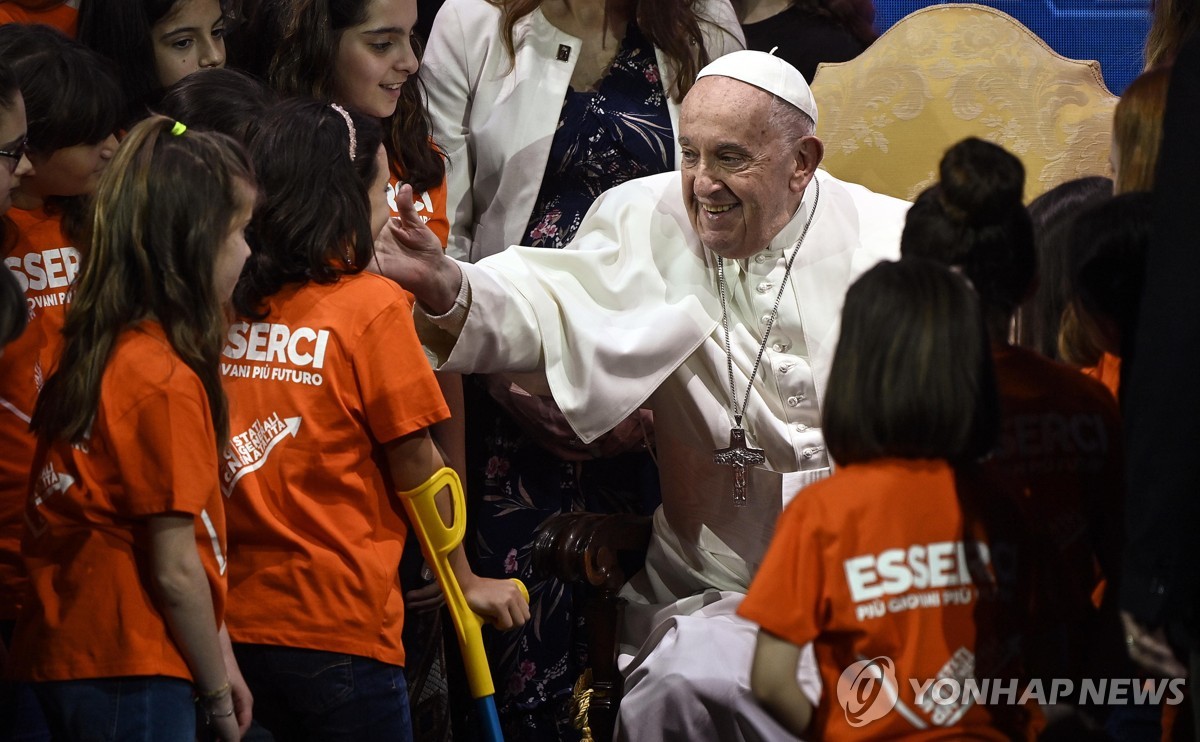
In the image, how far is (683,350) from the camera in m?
3.05

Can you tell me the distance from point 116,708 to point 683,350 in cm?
138

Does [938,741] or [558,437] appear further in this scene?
[558,437]

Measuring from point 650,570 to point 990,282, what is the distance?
1507 mm

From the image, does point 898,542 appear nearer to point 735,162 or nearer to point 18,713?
point 735,162

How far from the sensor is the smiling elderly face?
2.88 m

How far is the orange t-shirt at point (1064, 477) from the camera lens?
5.62 feet

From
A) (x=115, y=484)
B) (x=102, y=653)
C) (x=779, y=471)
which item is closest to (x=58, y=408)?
(x=115, y=484)

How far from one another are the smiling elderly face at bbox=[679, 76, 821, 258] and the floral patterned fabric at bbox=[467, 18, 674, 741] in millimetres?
477

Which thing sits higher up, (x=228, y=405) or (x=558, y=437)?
(x=228, y=405)

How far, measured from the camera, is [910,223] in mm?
1777

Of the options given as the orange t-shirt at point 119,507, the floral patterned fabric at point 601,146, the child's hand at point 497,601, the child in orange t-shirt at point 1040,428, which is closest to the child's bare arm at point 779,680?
the child in orange t-shirt at point 1040,428

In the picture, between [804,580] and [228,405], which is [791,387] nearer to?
[228,405]

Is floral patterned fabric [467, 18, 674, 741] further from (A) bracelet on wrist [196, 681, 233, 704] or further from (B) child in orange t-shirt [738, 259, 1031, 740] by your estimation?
(B) child in orange t-shirt [738, 259, 1031, 740]

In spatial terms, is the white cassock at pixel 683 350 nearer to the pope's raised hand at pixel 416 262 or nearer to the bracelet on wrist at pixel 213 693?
the pope's raised hand at pixel 416 262
